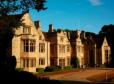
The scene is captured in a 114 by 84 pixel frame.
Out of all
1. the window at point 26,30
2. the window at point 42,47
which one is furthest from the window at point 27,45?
the window at point 42,47

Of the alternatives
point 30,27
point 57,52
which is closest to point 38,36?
point 30,27

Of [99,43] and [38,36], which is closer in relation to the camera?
[38,36]

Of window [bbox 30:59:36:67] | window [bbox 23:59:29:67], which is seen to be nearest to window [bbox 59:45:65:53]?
window [bbox 30:59:36:67]

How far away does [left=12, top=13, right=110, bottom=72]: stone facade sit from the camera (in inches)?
2311

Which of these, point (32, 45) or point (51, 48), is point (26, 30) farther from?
point (51, 48)

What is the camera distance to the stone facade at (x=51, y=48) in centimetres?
5869

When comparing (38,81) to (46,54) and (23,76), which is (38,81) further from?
(46,54)

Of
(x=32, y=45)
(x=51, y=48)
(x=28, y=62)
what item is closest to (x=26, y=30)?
(x=32, y=45)

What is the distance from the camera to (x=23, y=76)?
19.9 meters

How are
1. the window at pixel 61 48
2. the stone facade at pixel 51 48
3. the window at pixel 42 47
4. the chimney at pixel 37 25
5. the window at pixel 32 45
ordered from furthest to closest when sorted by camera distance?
the window at pixel 61 48, the chimney at pixel 37 25, the window at pixel 42 47, the window at pixel 32 45, the stone facade at pixel 51 48

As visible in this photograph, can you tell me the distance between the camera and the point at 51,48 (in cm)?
7206

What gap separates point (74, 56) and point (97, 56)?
1281cm

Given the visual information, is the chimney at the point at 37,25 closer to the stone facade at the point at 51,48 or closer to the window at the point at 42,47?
the stone facade at the point at 51,48

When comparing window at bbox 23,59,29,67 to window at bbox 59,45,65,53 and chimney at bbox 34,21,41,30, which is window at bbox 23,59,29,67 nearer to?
chimney at bbox 34,21,41,30
